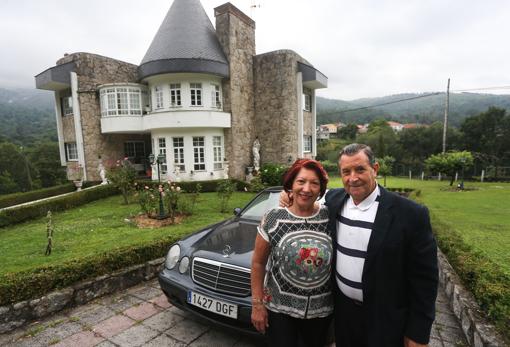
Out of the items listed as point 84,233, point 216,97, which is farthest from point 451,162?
point 84,233

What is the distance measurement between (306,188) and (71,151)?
22.6 m

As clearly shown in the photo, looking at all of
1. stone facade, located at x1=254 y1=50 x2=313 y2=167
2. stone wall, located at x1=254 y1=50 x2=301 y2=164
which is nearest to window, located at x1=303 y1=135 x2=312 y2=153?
stone facade, located at x1=254 y1=50 x2=313 y2=167

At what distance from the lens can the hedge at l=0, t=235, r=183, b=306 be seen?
11.0ft

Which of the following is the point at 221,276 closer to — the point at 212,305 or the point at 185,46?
the point at 212,305

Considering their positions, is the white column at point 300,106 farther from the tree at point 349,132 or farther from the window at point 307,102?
the tree at point 349,132

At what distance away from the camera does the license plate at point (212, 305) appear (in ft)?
8.59

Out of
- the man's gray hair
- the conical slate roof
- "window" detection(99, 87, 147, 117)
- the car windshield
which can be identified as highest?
the conical slate roof

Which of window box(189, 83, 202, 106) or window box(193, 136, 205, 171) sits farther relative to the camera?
window box(193, 136, 205, 171)

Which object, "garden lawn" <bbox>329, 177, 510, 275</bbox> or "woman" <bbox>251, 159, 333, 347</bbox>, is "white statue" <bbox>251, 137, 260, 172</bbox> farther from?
"woman" <bbox>251, 159, 333, 347</bbox>

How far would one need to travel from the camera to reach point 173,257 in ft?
11.4

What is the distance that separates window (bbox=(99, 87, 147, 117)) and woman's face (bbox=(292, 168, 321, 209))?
59.2ft

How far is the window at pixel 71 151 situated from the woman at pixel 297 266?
852 inches

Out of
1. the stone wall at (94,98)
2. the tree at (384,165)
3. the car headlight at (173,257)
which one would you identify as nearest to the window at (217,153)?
the stone wall at (94,98)

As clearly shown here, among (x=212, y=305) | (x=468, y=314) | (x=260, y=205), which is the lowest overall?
(x=468, y=314)
